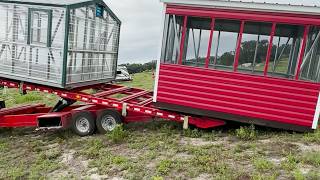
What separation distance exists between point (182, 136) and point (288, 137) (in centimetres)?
264

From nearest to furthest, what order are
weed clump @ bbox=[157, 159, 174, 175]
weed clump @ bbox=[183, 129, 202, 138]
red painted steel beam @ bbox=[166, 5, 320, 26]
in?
weed clump @ bbox=[157, 159, 174, 175] < red painted steel beam @ bbox=[166, 5, 320, 26] < weed clump @ bbox=[183, 129, 202, 138]

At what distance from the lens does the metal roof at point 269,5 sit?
30.2ft

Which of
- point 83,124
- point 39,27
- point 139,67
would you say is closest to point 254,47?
point 83,124

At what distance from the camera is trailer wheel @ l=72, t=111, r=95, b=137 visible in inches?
419

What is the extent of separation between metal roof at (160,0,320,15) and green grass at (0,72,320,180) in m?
3.06

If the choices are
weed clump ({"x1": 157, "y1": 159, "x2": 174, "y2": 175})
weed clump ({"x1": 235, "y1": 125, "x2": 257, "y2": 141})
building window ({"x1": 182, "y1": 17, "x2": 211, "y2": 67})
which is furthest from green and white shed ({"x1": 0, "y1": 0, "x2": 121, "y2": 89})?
weed clump ({"x1": 235, "y1": 125, "x2": 257, "y2": 141})

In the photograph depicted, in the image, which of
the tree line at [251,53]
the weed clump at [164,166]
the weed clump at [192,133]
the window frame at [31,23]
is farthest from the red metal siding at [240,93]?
the window frame at [31,23]

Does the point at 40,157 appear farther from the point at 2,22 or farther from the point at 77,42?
the point at 2,22

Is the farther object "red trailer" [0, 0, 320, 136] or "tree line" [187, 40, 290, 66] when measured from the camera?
"tree line" [187, 40, 290, 66]

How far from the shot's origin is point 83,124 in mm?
10766

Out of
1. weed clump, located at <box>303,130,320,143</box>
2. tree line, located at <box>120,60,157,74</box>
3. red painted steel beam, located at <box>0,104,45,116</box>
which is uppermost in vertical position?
weed clump, located at <box>303,130,320,143</box>

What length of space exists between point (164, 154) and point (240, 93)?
106 inches

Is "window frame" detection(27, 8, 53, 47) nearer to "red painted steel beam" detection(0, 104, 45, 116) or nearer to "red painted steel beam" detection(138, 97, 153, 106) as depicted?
"red painted steel beam" detection(0, 104, 45, 116)

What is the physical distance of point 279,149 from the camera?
8.50 metres
